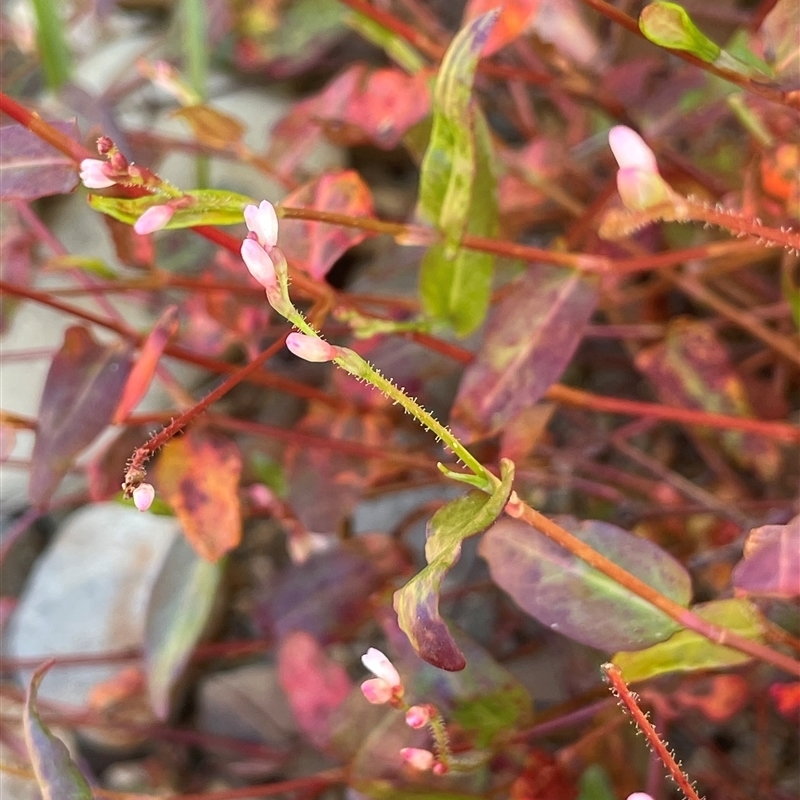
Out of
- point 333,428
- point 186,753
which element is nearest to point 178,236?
point 333,428

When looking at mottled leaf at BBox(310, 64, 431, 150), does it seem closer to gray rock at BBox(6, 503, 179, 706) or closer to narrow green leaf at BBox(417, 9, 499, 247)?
narrow green leaf at BBox(417, 9, 499, 247)

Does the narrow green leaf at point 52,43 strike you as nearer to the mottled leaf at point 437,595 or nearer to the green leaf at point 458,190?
the green leaf at point 458,190

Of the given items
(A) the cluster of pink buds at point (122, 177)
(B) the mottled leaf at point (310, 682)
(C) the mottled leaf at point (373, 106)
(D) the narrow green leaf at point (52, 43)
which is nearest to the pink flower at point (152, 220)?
(A) the cluster of pink buds at point (122, 177)

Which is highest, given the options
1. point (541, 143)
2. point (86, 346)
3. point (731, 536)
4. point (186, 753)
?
point (541, 143)

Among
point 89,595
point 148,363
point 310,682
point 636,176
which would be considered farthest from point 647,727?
point 89,595

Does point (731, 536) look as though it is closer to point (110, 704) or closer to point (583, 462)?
point (583, 462)
